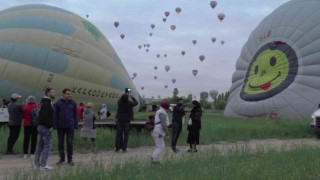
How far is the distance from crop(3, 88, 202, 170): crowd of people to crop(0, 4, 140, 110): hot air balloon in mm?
7556

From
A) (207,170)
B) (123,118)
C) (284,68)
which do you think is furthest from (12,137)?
(284,68)

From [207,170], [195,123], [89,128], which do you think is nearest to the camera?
[207,170]

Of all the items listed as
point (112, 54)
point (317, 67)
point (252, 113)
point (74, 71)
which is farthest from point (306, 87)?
point (74, 71)

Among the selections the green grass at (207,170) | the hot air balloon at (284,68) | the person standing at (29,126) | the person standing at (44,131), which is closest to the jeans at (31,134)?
the person standing at (29,126)

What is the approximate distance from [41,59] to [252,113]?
1527 centimetres

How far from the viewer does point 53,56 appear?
19516 mm

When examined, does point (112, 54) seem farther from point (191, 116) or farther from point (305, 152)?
point (305, 152)

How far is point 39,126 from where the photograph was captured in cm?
880

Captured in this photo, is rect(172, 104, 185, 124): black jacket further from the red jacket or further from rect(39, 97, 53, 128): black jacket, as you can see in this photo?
rect(39, 97, 53, 128): black jacket

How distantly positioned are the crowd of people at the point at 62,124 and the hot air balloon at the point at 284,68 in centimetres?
1568

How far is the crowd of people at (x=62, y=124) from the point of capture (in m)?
8.82

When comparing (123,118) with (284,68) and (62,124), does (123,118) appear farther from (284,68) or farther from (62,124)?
(284,68)

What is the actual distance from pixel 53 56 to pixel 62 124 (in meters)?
10.7

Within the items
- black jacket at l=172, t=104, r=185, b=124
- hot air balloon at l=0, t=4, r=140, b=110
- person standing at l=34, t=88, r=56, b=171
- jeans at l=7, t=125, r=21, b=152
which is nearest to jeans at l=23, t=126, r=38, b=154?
jeans at l=7, t=125, r=21, b=152
